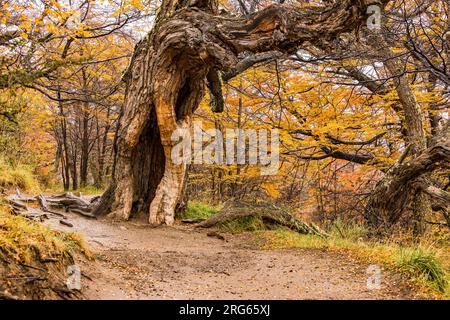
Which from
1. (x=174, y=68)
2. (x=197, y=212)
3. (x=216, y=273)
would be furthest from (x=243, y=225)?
(x=174, y=68)

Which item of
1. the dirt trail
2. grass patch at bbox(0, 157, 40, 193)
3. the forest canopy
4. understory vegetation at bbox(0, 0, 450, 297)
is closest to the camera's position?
the dirt trail

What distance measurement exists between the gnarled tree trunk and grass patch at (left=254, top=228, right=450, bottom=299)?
9.70 ft

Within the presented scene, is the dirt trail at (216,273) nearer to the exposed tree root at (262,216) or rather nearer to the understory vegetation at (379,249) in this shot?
the understory vegetation at (379,249)

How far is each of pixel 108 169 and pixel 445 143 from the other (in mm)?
15615

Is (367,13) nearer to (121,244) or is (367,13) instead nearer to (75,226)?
(121,244)

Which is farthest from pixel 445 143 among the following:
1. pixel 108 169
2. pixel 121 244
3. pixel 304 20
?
pixel 108 169

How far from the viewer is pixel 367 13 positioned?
522 centimetres

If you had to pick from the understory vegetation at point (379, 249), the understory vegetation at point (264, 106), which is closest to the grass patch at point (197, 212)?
the understory vegetation at point (264, 106)

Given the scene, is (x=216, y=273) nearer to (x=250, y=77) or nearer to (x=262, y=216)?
(x=262, y=216)

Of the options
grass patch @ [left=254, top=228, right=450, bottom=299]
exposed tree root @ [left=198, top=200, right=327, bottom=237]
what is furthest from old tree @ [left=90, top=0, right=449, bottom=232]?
grass patch @ [left=254, top=228, right=450, bottom=299]

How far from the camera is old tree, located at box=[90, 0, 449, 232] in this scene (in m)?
5.60

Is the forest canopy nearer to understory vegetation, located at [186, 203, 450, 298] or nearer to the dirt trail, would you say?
Answer: understory vegetation, located at [186, 203, 450, 298]

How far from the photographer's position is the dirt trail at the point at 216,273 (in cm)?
337

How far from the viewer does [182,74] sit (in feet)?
24.5
